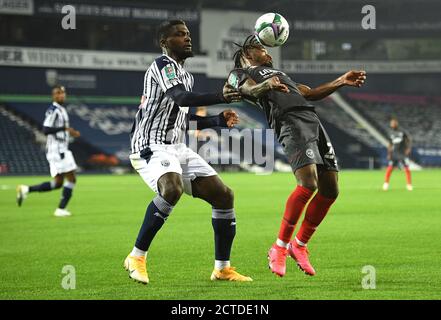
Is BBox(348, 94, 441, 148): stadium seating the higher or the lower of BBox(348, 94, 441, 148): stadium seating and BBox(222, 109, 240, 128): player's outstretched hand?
the lower

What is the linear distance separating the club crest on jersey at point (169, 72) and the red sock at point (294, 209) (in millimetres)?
1610

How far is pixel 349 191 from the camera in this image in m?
22.8

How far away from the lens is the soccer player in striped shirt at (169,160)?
7133 millimetres

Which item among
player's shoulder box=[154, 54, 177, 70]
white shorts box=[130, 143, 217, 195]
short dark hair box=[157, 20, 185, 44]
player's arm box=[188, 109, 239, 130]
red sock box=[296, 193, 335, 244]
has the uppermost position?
short dark hair box=[157, 20, 185, 44]

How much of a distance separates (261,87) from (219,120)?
1.22 metres

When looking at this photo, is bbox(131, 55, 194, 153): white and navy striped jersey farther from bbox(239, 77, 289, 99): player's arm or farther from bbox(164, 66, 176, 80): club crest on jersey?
bbox(239, 77, 289, 99): player's arm

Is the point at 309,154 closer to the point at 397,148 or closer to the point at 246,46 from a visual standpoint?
the point at 246,46

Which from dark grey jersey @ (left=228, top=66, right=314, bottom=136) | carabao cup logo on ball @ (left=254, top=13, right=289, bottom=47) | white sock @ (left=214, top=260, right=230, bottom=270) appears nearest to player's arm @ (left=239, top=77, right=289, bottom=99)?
dark grey jersey @ (left=228, top=66, right=314, bottom=136)

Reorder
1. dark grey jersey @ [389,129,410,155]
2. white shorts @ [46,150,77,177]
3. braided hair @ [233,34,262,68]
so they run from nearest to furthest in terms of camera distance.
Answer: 1. braided hair @ [233,34,262,68]
2. white shorts @ [46,150,77,177]
3. dark grey jersey @ [389,129,410,155]

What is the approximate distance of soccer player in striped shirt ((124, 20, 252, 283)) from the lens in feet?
23.4

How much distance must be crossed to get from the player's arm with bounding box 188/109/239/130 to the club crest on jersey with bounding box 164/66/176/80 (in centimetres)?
86

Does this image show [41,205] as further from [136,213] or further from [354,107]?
[354,107]

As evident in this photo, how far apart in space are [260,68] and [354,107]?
44693 millimetres

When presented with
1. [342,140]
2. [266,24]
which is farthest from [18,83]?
[266,24]
